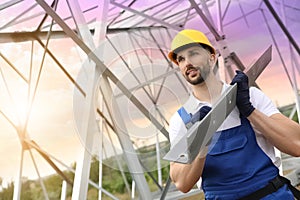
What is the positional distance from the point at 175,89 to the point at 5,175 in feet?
1.74

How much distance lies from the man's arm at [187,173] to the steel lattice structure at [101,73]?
30 millimetres

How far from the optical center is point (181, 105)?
1.74 ft

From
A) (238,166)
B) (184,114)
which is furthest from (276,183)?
(184,114)

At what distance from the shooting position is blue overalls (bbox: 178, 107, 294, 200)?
50 cm

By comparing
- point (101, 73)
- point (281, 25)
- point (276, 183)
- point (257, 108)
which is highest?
point (281, 25)

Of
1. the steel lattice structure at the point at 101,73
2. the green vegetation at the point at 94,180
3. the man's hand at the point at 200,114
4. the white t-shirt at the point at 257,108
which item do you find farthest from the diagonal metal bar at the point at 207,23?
the man's hand at the point at 200,114

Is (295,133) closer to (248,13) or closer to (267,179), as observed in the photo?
(267,179)

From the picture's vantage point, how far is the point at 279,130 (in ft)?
1.60

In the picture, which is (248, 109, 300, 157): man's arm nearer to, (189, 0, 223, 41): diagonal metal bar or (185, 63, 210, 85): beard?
(185, 63, 210, 85): beard

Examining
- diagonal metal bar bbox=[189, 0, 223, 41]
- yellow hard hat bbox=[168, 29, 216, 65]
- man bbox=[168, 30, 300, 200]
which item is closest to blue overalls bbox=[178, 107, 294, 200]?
man bbox=[168, 30, 300, 200]

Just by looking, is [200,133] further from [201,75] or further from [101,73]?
[101,73]

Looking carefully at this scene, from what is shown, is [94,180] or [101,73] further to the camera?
[94,180]

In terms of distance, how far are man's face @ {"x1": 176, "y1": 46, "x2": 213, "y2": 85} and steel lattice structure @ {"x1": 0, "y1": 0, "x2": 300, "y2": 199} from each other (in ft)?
0.23

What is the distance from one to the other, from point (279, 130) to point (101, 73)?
18.6 inches
